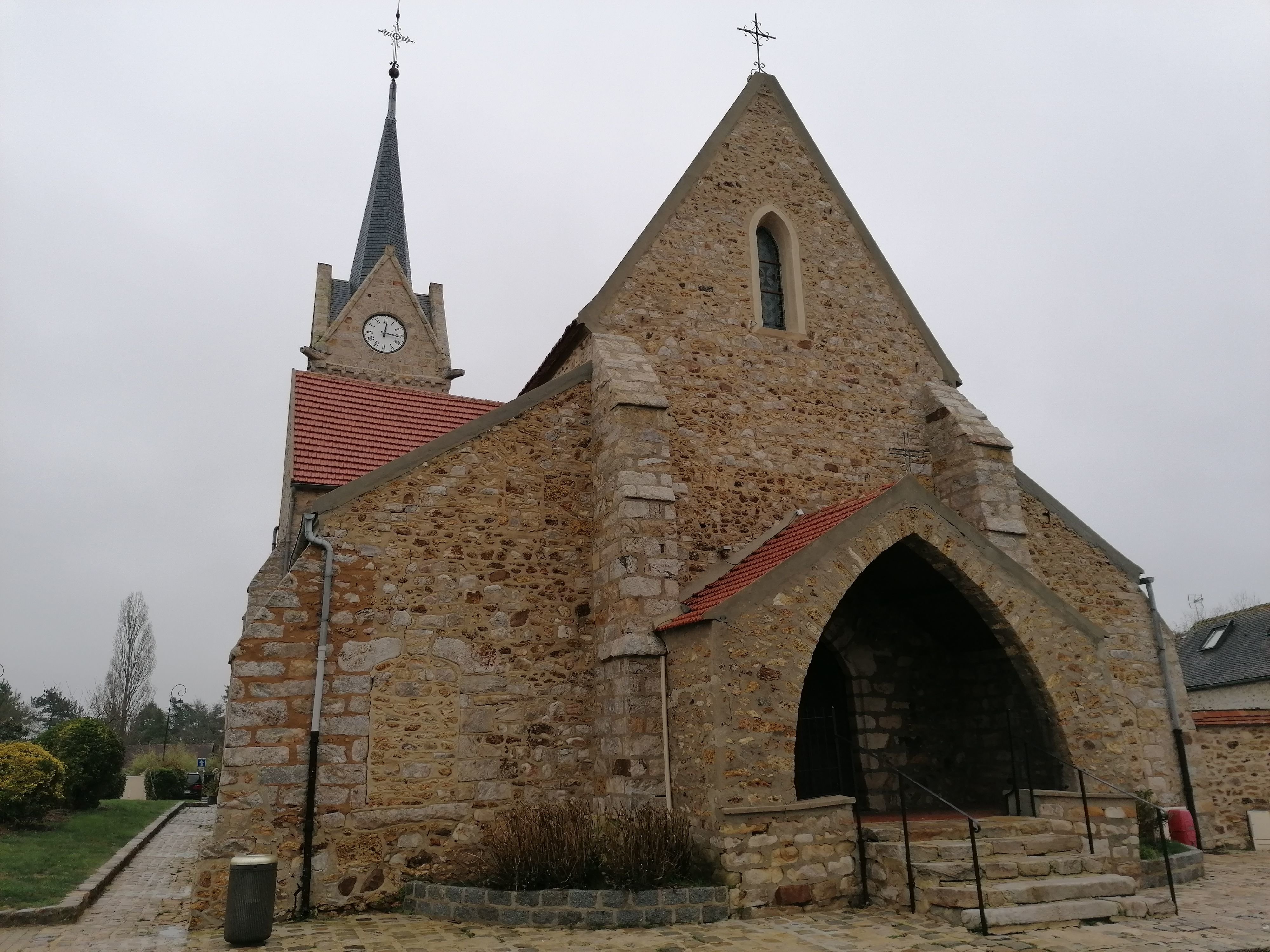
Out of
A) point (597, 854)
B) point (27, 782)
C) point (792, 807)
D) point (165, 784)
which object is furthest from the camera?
point (165, 784)

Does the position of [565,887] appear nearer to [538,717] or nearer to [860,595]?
[538,717]

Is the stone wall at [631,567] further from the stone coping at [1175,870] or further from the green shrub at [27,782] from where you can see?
the green shrub at [27,782]

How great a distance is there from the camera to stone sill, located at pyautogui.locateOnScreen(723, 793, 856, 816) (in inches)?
307

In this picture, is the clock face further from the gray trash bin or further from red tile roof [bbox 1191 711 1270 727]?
red tile roof [bbox 1191 711 1270 727]

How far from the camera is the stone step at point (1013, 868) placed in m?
7.63

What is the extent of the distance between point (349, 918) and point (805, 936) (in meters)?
4.24

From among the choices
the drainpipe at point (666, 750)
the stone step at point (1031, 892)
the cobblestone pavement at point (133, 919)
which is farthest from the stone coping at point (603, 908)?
the cobblestone pavement at point (133, 919)

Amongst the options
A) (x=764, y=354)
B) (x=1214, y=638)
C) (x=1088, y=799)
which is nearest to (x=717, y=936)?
(x=1088, y=799)

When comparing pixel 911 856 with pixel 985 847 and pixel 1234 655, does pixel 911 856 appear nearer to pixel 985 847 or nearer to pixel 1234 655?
pixel 985 847

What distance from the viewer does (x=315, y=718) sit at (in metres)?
8.72

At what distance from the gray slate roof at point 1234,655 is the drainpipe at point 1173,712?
1233cm

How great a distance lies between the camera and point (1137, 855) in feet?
29.2

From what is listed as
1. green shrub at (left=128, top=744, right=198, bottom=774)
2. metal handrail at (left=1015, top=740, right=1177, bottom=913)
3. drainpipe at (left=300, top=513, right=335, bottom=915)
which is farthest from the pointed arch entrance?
green shrub at (left=128, top=744, right=198, bottom=774)

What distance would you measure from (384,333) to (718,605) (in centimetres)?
2459
